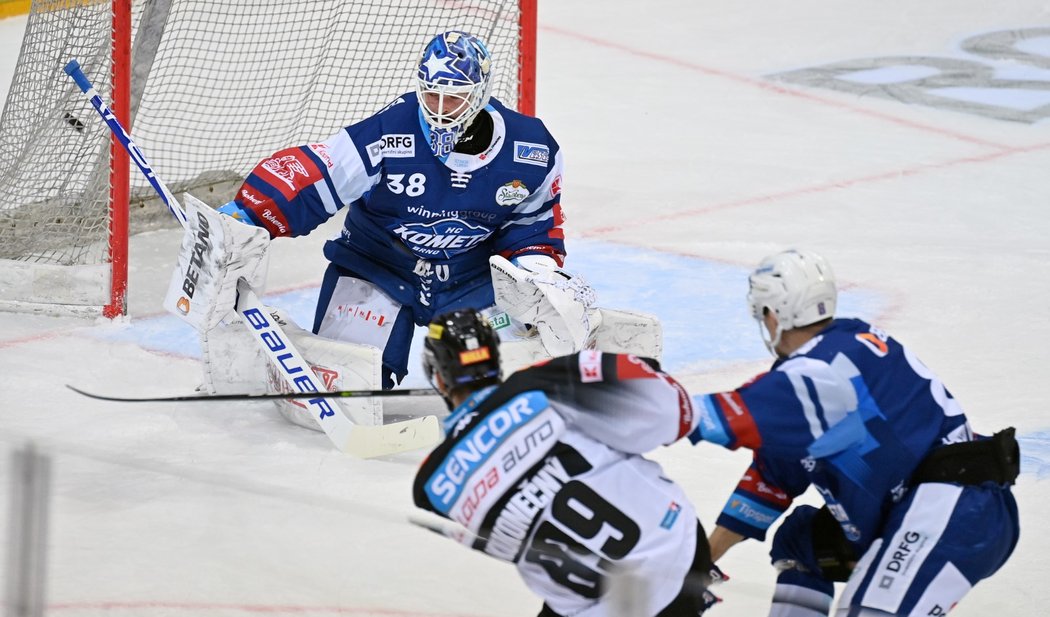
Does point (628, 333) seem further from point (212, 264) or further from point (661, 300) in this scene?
point (212, 264)

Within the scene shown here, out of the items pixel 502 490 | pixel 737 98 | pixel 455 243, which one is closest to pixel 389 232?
pixel 455 243

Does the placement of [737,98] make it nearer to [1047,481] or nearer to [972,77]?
[972,77]

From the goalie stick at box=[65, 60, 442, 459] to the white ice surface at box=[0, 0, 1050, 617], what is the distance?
51mm

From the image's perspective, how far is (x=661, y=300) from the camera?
17.8 feet

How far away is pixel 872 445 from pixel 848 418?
9 centimetres

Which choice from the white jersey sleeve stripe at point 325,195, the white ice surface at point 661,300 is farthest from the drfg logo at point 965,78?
the white jersey sleeve stripe at point 325,195

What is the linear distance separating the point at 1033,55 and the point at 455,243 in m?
5.63

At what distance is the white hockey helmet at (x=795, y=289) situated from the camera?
8.42 ft

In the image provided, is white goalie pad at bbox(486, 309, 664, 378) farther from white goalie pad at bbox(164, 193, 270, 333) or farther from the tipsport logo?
white goalie pad at bbox(164, 193, 270, 333)

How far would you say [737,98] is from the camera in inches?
321

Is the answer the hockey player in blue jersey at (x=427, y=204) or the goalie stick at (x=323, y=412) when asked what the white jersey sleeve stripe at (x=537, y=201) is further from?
the goalie stick at (x=323, y=412)

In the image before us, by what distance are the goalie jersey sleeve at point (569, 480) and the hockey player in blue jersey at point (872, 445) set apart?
0.14 m

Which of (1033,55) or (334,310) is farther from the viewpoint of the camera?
(1033,55)

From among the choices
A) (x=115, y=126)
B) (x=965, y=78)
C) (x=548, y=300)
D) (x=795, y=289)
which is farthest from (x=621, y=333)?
(x=965, y=78)
